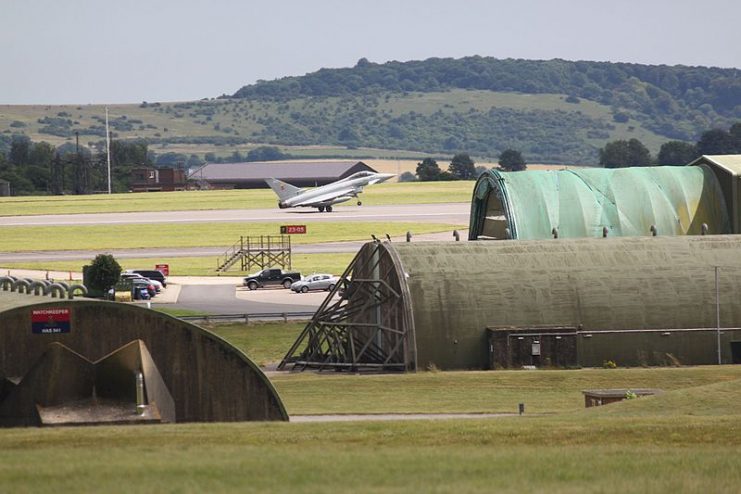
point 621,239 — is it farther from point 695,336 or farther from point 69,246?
point 69,246

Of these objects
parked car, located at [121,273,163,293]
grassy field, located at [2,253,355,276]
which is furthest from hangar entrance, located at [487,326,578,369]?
grassy field, located at [2,253,355,276]

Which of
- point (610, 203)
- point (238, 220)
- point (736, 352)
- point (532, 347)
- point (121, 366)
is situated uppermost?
point (610, 203)

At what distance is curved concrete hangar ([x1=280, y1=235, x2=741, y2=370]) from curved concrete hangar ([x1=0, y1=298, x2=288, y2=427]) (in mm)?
17344

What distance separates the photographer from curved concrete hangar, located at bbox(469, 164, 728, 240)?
63.8 metres

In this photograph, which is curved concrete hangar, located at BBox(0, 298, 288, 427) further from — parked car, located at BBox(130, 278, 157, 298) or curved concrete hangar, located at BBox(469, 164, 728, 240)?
parked car, located at BBox(130, 278, 157, 298)

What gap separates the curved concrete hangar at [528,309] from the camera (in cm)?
4778

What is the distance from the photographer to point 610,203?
6475 cm

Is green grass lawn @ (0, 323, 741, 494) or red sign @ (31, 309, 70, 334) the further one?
red sign @ (31, 309, 70, 334)

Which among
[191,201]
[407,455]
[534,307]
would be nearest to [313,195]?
[191,201]

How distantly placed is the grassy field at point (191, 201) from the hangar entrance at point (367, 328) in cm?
11066

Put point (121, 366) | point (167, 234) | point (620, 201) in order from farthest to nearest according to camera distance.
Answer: point (167, 234), point (620, 201), point (121, 366)

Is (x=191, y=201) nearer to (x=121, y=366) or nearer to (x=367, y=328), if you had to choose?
(x=367, y=328)

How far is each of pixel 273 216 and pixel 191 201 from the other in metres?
37.1

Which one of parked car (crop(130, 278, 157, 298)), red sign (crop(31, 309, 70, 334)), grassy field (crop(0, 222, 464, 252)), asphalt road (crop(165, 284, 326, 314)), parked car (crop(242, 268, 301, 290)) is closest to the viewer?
red sign (crop(31, 309, 70, 334))
